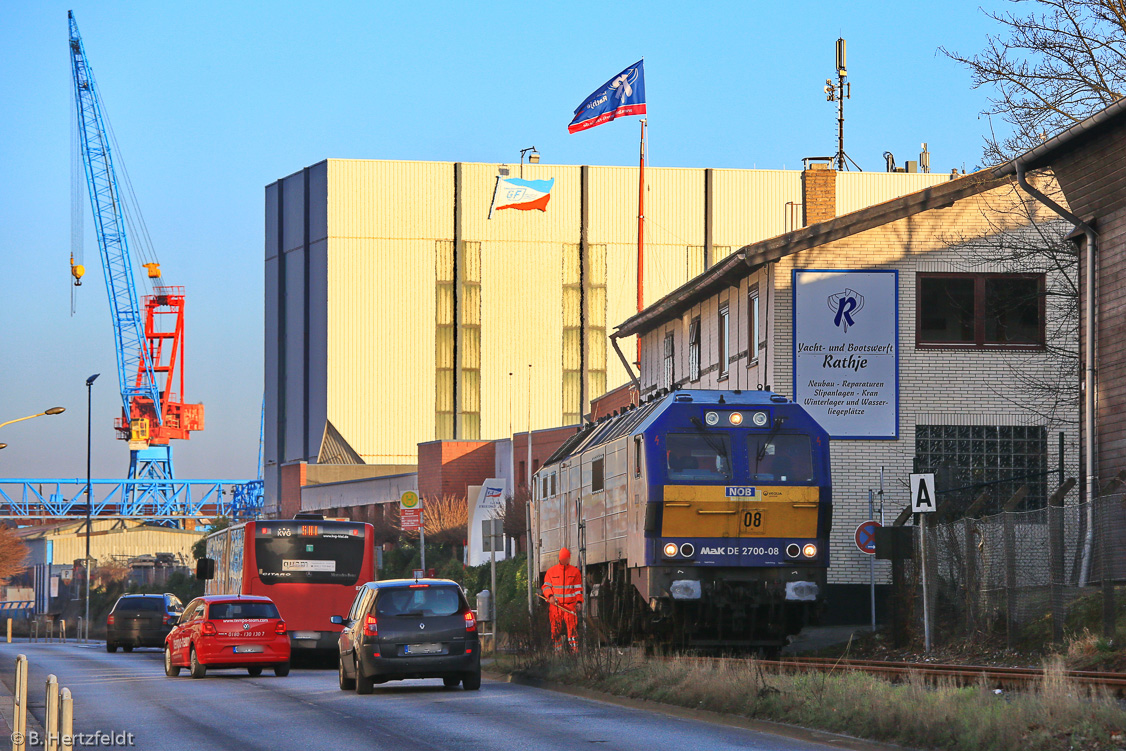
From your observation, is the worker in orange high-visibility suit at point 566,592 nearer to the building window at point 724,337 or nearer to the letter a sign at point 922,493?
the letter a sign at point 922,493

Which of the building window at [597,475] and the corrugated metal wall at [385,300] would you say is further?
the corrugated metal wall at [385,300]

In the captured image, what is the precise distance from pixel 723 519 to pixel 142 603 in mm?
24571

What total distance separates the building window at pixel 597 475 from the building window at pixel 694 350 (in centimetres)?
1362

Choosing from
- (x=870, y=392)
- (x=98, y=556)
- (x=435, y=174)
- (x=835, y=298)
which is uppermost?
(x=435, y=174)

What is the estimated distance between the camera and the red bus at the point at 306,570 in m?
29.5

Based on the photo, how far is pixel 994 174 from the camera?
90.2 feet

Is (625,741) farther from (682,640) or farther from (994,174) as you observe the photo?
(994,174)

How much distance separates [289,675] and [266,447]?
68.2 meters

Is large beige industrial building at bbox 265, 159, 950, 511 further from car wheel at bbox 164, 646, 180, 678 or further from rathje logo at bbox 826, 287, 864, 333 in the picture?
car wheel at bbox 164, 646, 180, 678

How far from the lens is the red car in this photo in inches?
1001

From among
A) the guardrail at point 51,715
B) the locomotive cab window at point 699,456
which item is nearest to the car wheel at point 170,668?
the locomotive cab window at point 699,456

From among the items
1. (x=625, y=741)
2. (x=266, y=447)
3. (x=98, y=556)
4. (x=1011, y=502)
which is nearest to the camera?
(x=625, y=741)

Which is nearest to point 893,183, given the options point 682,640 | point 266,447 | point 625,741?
point 266,447

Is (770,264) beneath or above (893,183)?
beneath
